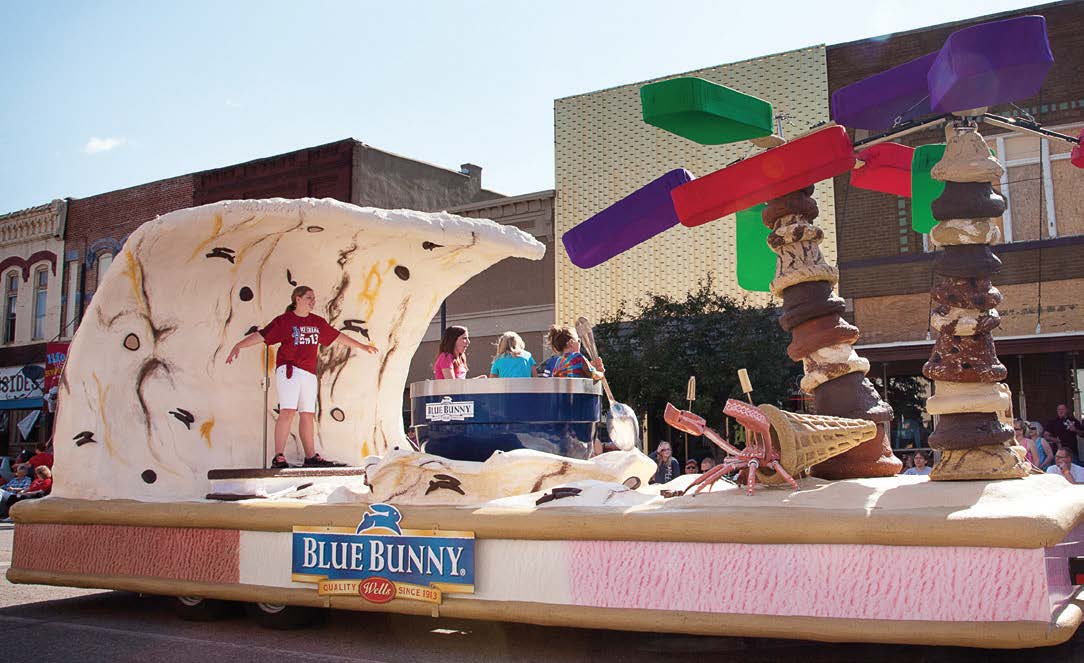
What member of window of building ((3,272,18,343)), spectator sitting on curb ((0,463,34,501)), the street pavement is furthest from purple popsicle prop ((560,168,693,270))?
window of building ((3,272,18,343))

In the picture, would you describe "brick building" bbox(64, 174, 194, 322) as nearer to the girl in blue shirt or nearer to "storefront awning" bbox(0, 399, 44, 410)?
"storefront awning" bbox(0, 399, 44, 410)

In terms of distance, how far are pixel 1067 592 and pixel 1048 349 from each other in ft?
40.1

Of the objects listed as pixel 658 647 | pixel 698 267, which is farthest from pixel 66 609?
pixel 698 267

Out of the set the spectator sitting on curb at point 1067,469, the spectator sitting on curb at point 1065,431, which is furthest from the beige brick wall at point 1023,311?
the spectator sitting on curb at point 1067,469

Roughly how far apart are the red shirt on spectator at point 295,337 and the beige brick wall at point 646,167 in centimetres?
1200

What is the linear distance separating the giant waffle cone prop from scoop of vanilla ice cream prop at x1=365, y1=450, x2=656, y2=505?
1105 millimetres

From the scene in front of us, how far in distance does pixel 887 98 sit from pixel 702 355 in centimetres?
1130

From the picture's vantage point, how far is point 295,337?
6.87 meters

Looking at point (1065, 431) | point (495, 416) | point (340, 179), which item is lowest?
point (1065, 431)

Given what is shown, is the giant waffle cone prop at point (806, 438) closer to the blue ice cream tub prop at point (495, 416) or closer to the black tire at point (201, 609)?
the blue ice cream tub prop at point (495, 416)

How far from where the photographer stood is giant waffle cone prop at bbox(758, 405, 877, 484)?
4.48 m

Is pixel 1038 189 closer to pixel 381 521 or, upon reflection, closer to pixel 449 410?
pixel 449 410

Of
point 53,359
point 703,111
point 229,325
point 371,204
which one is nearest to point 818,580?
point 703,111

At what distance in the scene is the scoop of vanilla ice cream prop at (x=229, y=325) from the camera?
243 inches
